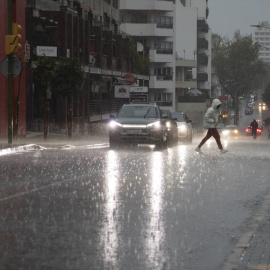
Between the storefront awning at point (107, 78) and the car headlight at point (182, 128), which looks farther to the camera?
the storefront awning at point (107, 78)

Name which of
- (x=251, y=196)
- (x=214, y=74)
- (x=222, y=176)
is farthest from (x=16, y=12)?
(x=214, y=74)

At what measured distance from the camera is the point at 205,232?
32.1 feet

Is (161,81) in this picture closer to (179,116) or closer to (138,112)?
(179,116)

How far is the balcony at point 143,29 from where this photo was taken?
105625 mm

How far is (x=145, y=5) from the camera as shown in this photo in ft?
346

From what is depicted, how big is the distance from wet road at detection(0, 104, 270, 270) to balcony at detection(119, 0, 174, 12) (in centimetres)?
8493

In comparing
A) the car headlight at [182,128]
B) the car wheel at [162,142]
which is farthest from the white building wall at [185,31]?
the car wheel at [162,142]

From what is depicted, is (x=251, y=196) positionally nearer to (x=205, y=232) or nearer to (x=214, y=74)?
(x=205, y=232)

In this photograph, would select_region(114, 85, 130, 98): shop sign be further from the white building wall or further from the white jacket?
the white building wall

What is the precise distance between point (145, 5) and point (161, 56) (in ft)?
21.8

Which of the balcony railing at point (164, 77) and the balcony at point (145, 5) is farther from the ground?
the balcony at point (145, 5)

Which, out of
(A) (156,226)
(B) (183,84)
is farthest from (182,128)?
(B) (183,84)

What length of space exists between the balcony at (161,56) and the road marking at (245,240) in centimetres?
9453

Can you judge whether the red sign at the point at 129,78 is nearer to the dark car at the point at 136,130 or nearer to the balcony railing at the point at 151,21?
the dark car at the point at 136,130
